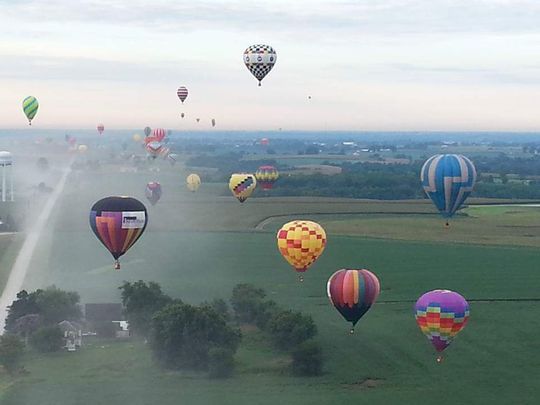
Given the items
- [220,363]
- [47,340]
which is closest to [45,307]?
[47,340]

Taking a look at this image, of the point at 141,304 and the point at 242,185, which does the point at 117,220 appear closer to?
the point at 141,304

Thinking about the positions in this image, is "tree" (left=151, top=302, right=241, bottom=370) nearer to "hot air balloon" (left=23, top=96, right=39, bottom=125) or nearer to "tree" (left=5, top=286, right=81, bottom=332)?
"tree" (left=5, top=286, right=81, bottom=332)

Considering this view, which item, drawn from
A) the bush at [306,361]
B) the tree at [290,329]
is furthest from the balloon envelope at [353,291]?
the bush at [306,361]

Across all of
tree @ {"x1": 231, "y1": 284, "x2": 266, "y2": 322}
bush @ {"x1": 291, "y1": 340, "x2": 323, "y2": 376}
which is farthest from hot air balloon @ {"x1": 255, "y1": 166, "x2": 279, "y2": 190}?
bush @ {"x1": 291, "y1": 340, "x2": 323, "y2": 376}

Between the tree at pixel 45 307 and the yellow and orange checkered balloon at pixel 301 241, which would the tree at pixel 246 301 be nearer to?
the yellow and orange checkered balloon at pixel 301 241

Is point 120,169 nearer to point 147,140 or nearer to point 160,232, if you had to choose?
point 147,140

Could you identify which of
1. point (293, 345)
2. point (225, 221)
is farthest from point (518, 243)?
point (293, 345)
